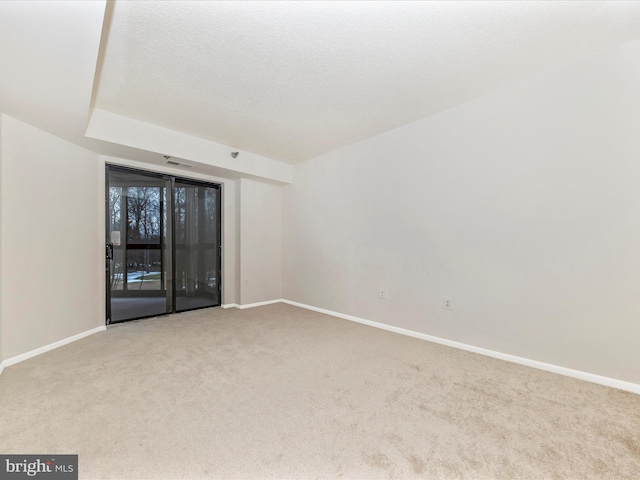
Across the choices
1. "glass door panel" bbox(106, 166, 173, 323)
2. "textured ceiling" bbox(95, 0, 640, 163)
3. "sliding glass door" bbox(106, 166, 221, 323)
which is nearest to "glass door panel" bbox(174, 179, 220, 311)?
"sliding glass door" bbox(106, 166, 221, 323)

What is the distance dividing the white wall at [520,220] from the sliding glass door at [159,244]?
2567 mm

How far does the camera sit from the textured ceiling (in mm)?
1762

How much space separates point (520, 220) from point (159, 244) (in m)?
4.57

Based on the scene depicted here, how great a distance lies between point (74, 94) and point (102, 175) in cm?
168

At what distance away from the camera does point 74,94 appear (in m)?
2.20

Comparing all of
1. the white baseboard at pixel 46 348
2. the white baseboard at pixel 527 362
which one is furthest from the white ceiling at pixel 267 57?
the white baseboard at pixel 527 362

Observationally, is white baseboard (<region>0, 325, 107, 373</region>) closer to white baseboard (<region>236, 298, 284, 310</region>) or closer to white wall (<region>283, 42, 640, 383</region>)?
white baseboard (<region>236, 298, 284, 310</region>)

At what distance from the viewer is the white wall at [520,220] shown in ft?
7.06

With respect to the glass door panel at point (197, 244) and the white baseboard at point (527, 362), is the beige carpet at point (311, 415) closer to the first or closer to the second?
the white baseboard at point (527, 362)

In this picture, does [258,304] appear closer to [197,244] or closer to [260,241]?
[260,241]

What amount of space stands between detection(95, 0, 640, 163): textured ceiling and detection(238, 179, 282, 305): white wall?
72.6 inches

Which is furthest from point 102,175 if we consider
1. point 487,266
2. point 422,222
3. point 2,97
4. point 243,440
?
point 487,266

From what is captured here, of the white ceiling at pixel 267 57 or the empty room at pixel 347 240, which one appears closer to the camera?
the empty room at pixel 347 240

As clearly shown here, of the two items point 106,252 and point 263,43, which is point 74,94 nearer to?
point 263,43
